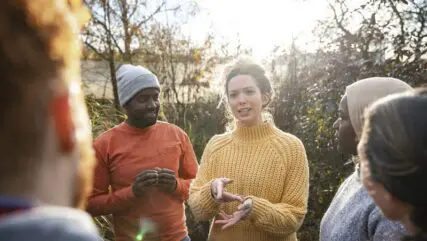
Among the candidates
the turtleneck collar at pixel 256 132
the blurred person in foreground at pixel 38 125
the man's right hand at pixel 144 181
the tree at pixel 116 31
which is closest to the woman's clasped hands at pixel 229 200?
the turtleneck collar at pixel 256 132

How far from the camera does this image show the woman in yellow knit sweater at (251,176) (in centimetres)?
289

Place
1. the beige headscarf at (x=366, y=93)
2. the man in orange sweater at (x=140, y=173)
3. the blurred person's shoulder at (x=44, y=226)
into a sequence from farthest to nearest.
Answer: the man in orange sweater at (x=140, y=173), the beige headscarf at (x=366, y=93), the blurred person's shoulder at (x=44, y=226)

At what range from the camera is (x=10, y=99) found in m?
0.76

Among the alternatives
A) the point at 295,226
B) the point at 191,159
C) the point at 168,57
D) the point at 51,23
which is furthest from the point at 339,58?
the point at 51,23

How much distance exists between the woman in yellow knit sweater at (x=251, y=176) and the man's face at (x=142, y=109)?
0.54 m

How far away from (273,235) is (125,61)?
650 cm

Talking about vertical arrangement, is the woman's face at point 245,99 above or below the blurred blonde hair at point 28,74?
below

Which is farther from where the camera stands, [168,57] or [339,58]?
[168,57]

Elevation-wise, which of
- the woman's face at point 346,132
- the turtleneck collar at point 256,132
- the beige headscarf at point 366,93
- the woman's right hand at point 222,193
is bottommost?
the woman's right hand at point 222,193

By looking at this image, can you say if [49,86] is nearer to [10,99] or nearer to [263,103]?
[10,99]

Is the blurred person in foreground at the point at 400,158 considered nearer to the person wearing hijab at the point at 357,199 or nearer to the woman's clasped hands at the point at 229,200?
the person wearing hijab at the point at 357,199

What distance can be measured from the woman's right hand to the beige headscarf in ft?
2.40

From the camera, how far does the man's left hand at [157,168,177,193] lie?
3.40 meters

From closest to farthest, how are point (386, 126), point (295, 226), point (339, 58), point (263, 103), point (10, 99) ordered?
point (10, 99)
point (386, 126)
point (295, 226)
point (263, 103)
point (339, 58)
